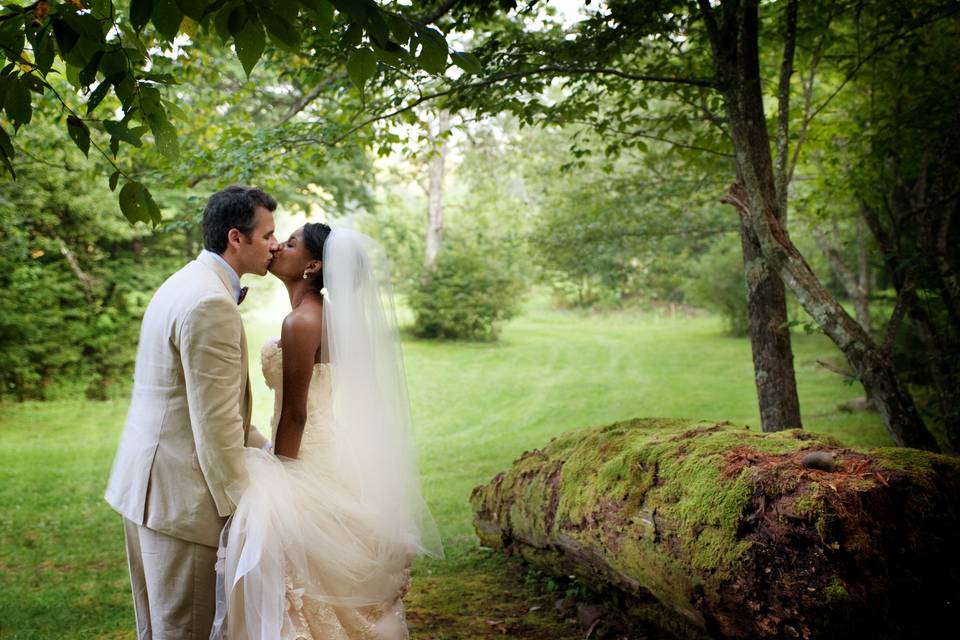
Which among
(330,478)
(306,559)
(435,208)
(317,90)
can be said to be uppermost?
(435,208)

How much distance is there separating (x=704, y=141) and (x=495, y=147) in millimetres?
16689

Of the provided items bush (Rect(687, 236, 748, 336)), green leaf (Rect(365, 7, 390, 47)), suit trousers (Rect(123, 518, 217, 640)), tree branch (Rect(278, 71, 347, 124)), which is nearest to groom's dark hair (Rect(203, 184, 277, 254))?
suit trousers (Rect(123, 518, 217, 640))

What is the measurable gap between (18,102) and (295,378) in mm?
1736

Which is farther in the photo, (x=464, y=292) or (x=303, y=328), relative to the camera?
(x=464, y=292)

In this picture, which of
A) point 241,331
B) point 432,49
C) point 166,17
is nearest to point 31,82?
point 166,17

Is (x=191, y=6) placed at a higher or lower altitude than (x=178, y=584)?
higher

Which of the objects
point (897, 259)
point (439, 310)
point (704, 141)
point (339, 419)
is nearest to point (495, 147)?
point (439, 310)

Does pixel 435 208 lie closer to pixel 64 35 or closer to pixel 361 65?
pixel 361 65

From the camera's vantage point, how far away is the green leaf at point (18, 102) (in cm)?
247

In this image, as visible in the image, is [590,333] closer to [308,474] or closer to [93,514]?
[93,514]

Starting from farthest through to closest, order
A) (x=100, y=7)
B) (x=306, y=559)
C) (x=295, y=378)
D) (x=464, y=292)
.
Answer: (x=464, y=292), (x=295, y=378), (x=306, y=559), (x=100, y=7)

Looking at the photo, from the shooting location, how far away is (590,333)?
1000 inches

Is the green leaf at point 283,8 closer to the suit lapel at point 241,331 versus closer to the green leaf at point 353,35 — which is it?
the green leaf at point 353,35

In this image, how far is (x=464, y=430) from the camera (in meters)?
14.8
